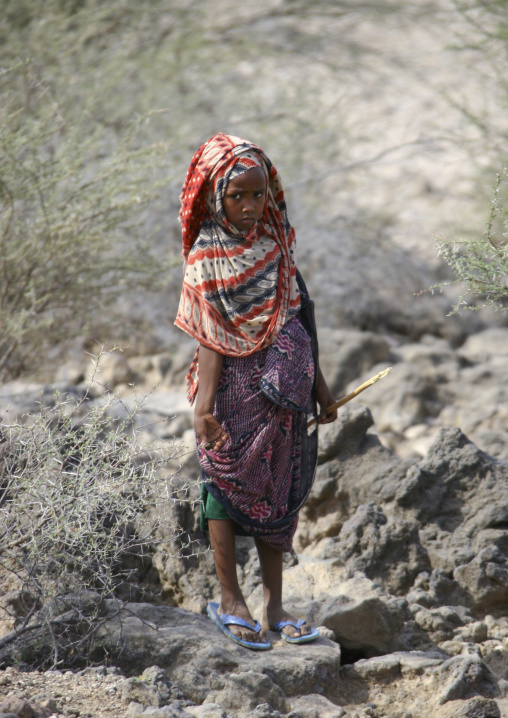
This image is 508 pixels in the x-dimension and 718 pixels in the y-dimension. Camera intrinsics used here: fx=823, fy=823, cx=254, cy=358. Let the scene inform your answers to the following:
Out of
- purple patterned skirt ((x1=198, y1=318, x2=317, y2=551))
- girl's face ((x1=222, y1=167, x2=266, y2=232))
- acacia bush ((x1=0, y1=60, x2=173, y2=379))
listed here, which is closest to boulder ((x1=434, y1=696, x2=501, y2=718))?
purple patterned skirt ((x1=198, y1=318, x2=317, y2=551))

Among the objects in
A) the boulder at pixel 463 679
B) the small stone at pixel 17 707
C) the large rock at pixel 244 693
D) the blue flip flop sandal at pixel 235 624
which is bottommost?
the boulder at pixel 463 679

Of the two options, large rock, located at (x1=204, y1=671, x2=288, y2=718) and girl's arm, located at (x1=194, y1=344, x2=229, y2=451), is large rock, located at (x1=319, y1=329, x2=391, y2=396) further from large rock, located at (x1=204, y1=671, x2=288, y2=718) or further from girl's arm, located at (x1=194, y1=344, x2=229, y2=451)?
large rock, located at (x1=204, y1=671, x2=288, y2=718)

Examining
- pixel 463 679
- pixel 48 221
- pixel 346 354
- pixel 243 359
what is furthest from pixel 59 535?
pixel 346 354

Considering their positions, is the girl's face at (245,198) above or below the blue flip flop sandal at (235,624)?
above

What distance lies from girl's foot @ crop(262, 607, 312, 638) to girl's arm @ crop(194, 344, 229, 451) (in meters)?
0.71

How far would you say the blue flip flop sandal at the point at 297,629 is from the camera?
304 centimetres

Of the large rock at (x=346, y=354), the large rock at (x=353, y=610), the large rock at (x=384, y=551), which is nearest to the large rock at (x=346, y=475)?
the large rock at (x=384, y=551)

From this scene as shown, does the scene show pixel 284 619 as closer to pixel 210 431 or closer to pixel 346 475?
pixel 210 431

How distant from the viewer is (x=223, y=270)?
9.76ft

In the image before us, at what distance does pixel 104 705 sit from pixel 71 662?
400mm

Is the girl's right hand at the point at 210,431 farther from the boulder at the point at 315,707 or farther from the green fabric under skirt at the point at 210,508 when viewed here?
the boulder at the point at 315,707

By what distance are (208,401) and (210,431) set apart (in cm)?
11

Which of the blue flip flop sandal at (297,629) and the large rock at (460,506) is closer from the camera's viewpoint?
the blue flip flop sandal at (297,629)

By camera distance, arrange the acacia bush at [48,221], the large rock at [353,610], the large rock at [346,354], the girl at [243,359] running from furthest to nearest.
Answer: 1. the large rock at [346,354]
2. the acacia bush at [48,221]
3. the large rock at [353,610]
4. the girl at [243,359]
